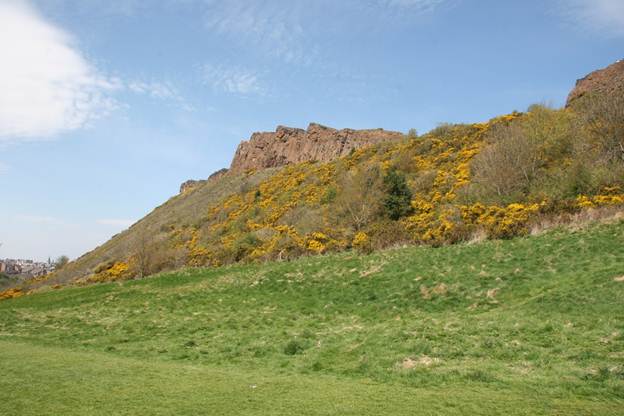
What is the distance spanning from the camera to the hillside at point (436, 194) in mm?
24844

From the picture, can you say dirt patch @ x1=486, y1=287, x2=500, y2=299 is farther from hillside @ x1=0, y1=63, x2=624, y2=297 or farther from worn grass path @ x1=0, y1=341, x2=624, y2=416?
worn grass path @ x1=0, y1=341, x2=624, y2=416

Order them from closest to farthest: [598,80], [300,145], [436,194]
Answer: [436,194], [598,80], [300,145]

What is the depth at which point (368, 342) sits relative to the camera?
41.4 feet

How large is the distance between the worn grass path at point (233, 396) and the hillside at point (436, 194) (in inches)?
632

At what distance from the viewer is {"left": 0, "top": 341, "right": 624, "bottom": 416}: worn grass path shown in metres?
7.50

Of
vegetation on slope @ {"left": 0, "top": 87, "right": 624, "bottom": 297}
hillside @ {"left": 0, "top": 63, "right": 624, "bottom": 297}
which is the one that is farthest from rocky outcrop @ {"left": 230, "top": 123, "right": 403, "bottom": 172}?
vegetation on slope @ {"left": 0, "top": 87, "right": 624, "bottom": 297}

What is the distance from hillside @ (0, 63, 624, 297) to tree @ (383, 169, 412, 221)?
0.08 meters

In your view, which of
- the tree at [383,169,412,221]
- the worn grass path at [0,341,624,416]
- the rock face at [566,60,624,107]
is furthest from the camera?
the rock face at [566,60,624,107]

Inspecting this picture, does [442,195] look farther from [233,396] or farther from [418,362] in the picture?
[233,396]

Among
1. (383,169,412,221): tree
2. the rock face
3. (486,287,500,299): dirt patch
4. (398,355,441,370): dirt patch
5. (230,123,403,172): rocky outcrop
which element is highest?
(230,123,403,172): rocky outcrop

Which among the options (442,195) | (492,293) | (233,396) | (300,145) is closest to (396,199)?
(442,195)

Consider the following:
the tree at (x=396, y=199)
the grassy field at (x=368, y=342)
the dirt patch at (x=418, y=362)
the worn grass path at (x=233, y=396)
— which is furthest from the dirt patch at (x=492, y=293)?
the tree at (x=396, y=199)

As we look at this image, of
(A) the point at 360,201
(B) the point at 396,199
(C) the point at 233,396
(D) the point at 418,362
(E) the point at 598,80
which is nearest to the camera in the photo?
(C) the point at 233,396

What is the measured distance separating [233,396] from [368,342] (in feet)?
16.9
